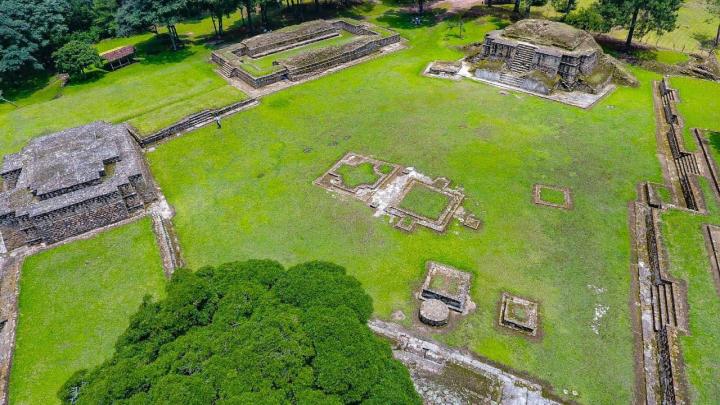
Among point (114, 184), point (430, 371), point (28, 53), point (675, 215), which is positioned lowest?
point (430, 371)

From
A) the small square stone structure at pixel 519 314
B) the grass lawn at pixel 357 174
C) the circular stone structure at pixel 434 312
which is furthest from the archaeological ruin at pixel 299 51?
A: the small square stone structure at pixel 519 314

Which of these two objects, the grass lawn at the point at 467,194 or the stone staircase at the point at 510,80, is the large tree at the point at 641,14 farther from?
the stone staircase at the point at 510,80

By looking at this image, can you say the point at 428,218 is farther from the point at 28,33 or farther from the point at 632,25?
the point at 28,33

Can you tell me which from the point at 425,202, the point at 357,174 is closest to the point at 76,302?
the point at 357,174

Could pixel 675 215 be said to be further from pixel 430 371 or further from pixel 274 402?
pixel 274 402

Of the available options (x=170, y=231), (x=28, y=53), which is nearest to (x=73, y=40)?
(x=28, y=53)

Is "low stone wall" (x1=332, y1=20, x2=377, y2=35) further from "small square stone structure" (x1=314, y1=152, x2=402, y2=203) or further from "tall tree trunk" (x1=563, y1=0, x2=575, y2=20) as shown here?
"small square stone structure" (x1=314, y1=152, x2=402, y2=203)
